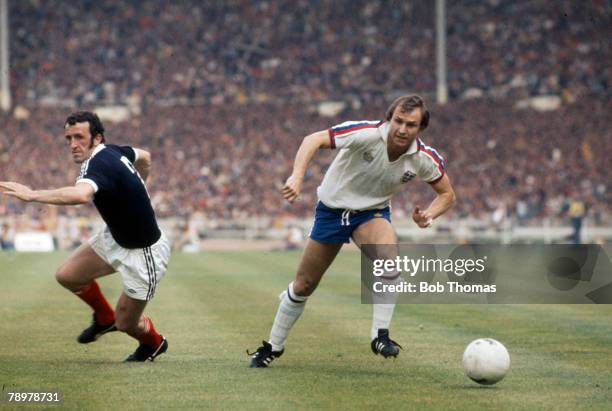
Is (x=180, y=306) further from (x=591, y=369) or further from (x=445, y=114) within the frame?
(x=445, y=114)

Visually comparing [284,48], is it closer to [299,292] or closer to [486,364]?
[299,292]

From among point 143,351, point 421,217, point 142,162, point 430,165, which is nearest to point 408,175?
point 430,165

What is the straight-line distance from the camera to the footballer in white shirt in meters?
9.32

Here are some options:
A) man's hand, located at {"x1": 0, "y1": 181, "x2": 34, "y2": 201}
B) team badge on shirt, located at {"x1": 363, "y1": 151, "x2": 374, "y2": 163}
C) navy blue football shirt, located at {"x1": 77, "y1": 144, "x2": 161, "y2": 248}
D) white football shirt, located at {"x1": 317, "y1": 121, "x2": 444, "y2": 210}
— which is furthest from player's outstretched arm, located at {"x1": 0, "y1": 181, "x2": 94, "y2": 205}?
team badge on shirt, located at {"x1": 363, "y1": 151, "x2": 374, "y2": 163}

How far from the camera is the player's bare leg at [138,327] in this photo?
373 inches

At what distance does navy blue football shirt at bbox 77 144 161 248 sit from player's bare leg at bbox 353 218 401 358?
1.76m

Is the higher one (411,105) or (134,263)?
(411,105)

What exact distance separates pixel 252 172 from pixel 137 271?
3935 cm

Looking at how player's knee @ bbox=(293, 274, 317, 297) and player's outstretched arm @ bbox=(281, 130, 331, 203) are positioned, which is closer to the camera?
player's outstretched arm @ bbox=(281, 130, 331, 203)

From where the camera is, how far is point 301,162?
8812 millimetres

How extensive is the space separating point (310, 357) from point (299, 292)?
89 centimetres

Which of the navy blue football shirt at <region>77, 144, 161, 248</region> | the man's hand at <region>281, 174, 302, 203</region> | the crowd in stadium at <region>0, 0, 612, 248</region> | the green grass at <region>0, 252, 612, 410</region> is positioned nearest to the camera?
the green grass at <region>0, 252, 612, 410</region>

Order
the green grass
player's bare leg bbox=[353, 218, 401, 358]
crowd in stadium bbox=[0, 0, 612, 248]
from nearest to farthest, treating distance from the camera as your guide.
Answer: the green grass < player's bare leg bbox=[353, 218, 401, 358] < crowd in stadium bbox=[0, 0, 612, 248]

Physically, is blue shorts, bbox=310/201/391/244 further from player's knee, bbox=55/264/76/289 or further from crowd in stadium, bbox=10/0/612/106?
crowd in stadium, bbox=10/0/612/106
